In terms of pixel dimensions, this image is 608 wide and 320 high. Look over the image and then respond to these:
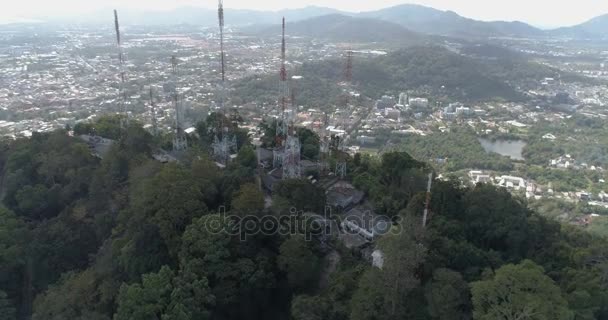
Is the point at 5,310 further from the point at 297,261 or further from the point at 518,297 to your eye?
the point at 518,297

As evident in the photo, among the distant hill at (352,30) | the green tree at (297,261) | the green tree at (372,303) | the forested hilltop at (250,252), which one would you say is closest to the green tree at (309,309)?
the forested hilltop at (250,252)

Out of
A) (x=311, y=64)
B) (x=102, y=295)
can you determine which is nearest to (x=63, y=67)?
(x=311, y=64)

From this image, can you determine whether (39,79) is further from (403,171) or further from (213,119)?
(403,171)

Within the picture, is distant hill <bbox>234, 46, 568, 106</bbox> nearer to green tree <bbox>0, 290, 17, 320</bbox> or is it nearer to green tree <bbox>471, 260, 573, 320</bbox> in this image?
green tree <bbox>0, 290, 17, 320</bbox>

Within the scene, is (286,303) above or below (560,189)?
above

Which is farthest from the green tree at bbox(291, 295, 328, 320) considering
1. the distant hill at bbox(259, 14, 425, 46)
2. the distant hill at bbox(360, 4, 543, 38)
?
the distant hill at bbox(360, 4, 543, 38)

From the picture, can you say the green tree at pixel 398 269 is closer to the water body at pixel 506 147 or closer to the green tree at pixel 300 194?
the green tree at pixel 300 194
